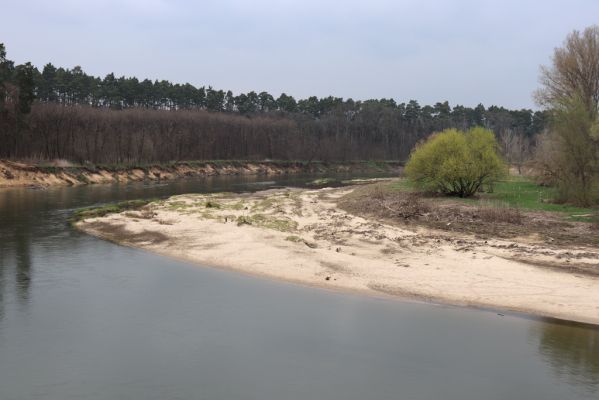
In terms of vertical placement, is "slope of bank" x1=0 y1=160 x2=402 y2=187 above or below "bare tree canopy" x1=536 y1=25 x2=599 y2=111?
below

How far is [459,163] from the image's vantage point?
40344 mm

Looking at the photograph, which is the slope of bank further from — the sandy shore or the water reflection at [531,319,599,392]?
the water reflection at [531,319,599,392]

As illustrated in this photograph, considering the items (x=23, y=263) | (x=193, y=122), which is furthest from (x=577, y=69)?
(x=193, y=122)

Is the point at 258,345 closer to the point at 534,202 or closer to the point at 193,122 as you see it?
the point at 534,202

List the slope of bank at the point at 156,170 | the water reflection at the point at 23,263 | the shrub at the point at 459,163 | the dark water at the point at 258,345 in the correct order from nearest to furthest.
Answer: the dark water at the point at 258,345, the water reflection at the point at 23,263, the shrub at the point at 459,163, the slope of bank at the point at 156,170

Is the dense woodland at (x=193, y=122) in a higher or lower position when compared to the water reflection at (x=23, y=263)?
higher

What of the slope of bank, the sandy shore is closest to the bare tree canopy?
the sandy shore

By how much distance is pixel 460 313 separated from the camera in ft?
53.2

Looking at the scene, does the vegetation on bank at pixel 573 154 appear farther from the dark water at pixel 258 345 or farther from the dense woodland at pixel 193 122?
the dense woodland at pixel 193 122

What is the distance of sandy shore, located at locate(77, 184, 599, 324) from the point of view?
691 inches

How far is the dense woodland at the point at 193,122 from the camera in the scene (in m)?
78.2

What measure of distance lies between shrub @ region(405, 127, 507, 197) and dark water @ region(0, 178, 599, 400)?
25260 mm

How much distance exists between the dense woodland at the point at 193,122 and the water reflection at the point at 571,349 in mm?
69992

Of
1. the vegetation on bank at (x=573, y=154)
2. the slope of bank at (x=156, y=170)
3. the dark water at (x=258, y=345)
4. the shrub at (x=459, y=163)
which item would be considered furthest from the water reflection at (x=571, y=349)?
the slope of bank at (x=156, y=170)
